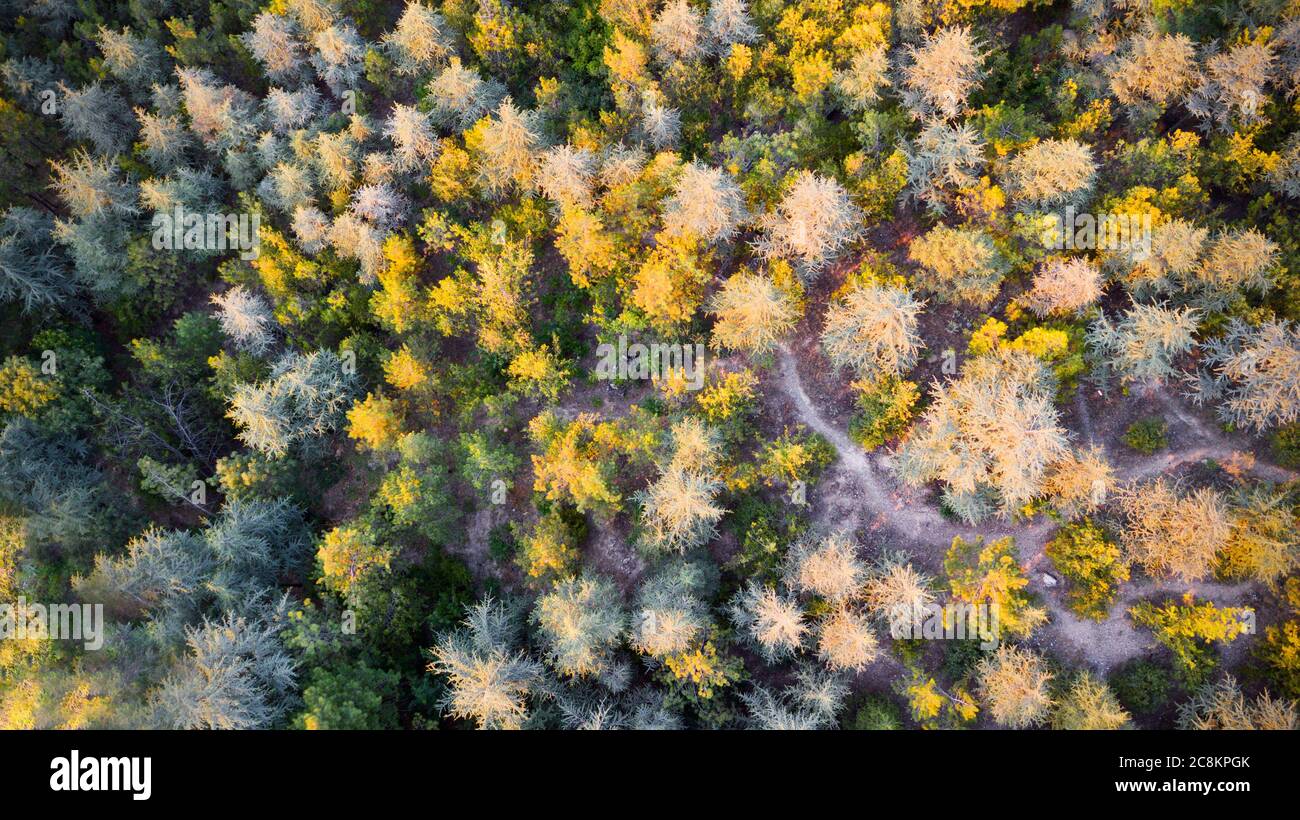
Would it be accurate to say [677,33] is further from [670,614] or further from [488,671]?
[488,671]

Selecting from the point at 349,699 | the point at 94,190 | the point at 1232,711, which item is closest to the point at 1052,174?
the point at 1232,711

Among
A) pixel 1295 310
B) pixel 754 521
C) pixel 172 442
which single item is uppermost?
pixel 1295 310

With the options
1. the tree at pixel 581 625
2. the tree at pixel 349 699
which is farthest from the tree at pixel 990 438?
the tree at pixel 349 699

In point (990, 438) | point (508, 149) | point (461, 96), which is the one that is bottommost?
point (990, 438)

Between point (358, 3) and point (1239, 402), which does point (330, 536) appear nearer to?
point (358, 3)

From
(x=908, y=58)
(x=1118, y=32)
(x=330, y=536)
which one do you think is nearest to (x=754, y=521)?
(x=330, y=536)

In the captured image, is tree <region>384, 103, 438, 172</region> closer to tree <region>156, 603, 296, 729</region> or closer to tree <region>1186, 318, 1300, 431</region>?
tree <region>156, 603, 296, 729</region>
